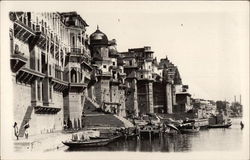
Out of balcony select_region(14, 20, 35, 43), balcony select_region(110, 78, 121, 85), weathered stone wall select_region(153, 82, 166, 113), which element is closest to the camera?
balcony select_region(14, 20, 35, 43)

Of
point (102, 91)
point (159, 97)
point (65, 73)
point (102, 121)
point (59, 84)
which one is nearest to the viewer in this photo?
point (59, 84)

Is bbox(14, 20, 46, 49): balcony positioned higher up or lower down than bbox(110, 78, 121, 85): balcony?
higher up

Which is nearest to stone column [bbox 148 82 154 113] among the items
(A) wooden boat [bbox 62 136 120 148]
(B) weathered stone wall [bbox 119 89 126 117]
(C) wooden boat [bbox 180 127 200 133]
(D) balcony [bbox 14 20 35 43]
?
(B) weathered stone wall [bbox 119 89 126 117]

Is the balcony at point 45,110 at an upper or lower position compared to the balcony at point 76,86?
lower

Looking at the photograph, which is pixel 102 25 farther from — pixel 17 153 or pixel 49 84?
pixel 49 84

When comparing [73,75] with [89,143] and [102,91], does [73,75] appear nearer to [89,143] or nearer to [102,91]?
[89,143]

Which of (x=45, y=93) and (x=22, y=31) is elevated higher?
(x=22, y=31)

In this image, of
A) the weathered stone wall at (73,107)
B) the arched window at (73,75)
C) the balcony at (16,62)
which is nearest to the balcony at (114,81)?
the arched window at (73,75)

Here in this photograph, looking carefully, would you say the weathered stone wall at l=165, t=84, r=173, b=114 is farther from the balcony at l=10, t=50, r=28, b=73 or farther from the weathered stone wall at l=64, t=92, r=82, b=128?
the balcony at l=10, t=50, r=28, b=73

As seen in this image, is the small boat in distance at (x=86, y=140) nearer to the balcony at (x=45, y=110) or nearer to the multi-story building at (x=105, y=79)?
the balcony at (x=45, y=110)

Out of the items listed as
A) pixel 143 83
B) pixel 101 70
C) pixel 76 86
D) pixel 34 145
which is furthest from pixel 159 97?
pixel 34 145

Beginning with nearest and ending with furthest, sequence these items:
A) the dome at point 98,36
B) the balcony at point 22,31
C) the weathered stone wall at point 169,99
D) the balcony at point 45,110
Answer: the balcony at point 22,31, the dome at point 98,36, the balcony at point 45,110, the weathered stone wall at point 169,99

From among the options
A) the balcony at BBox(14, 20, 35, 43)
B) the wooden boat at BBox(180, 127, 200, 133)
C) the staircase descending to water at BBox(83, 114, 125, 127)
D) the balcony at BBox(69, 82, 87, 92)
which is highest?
the balcony at BBox(14, 20, 35, 43)

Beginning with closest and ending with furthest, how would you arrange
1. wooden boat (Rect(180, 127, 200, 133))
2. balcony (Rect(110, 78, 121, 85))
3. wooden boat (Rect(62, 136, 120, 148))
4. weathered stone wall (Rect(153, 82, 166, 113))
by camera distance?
wooden boat (Rect(62, 136, 120, 148)) < wooden boat (Rect(180, 127, 200, 133)) < balcony (Rect(110, 78, 121, 85)) < weathered stone wall (Rect(153, 82, 166, 113))
